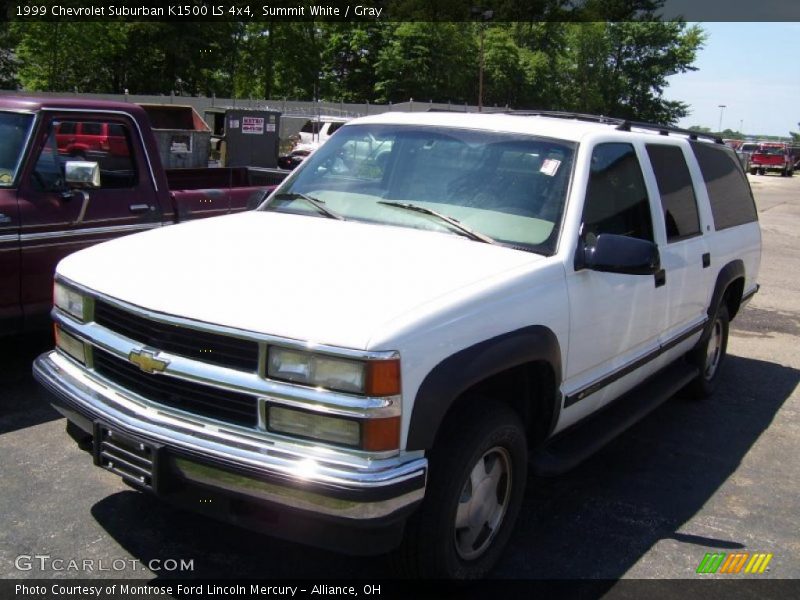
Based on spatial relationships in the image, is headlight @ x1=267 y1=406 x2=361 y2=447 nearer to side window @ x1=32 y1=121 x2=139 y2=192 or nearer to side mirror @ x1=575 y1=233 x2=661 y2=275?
side mirror @ x1=575 y1=233 x2=661 y2=275

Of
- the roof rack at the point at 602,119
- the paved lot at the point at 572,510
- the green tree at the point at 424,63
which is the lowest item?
the paved lot at the point at 572,510

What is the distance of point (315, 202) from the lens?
164 inches

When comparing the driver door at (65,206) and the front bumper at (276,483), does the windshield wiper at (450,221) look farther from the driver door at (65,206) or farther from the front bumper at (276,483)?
the driver door at (65,206)

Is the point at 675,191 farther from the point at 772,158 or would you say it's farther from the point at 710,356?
the point at 772,158

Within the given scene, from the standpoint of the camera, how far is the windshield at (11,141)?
5242 mm

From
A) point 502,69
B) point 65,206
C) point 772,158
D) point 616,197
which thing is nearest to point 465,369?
point 616,197

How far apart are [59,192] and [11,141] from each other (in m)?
0.45

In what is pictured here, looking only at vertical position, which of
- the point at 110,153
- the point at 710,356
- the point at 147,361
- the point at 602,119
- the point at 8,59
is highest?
the point at 8,59

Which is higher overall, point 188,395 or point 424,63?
point 424,63

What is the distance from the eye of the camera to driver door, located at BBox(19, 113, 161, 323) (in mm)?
5258

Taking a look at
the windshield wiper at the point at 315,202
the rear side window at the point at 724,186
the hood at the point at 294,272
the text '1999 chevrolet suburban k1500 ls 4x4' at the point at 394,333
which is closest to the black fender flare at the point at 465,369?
the text '1999 chevrolet suburban k1500 ls 4x4' at the point at 394,333

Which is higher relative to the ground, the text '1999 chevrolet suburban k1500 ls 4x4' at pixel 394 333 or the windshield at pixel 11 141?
the windshield at pixel 11 141

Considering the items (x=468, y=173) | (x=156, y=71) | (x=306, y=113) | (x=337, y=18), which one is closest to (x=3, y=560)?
(x=468, y=173)

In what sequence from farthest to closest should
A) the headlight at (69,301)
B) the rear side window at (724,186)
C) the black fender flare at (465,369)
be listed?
the rear side window at (724,186)
the headlight at (69,301)
the black fender flare at (465,369)
